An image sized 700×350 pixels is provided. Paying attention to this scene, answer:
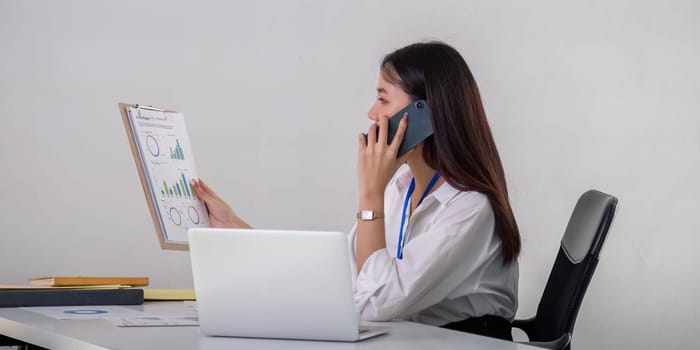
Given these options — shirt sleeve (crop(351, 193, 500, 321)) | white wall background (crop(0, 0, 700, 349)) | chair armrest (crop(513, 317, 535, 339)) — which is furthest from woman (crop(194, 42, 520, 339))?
white wall background (crop(0, 0, 700, 349))

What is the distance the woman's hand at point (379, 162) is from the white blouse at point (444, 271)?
5.2 inches

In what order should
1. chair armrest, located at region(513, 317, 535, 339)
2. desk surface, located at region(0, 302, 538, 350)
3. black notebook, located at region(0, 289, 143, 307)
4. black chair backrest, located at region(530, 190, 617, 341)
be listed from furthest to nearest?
chair armrest, located at region(513, 317, 535, 339), black chair backrest, located at region(530, 190, 617, 341), black notebook, located at region(0, 289, 143, 307), desk surface, located at region(0, 302, 538, 350)

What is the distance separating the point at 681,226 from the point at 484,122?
1.49 metres

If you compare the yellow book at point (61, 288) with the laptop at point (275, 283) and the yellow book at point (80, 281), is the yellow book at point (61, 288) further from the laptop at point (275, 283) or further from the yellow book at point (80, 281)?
the laptop at point (275, 283)

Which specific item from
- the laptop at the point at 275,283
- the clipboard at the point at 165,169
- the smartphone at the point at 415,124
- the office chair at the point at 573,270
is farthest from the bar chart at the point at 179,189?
the office chair at the point at 573,270

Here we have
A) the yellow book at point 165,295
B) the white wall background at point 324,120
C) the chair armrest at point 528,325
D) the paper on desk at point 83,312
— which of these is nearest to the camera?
the paper on desk at point 83,312

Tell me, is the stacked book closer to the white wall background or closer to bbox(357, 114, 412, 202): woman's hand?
bbox(357, 114, 412, 202): woman's hand

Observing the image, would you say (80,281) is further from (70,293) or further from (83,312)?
(83,312)

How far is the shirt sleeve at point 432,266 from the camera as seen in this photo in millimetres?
1914

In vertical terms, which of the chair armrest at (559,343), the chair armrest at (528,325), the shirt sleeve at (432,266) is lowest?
the chair armrest at (528,325)

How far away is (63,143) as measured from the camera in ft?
10.6

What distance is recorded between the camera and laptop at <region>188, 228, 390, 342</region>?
4.30 ft

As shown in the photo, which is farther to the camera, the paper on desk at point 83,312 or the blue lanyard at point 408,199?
the blue lanyard at point 408,199

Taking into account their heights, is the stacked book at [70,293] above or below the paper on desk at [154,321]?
below
